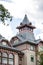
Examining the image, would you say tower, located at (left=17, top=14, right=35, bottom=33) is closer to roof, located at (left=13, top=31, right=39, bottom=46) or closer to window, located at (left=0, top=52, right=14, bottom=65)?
roof, located at (left=13, top=31, right=39, bottom=46)

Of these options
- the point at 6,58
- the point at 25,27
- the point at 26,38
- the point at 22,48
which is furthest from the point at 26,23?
the point at 6,58

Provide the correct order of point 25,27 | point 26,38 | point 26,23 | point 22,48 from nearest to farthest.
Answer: point 22,48 < point 26,38 < point 25,27 < point 26,23

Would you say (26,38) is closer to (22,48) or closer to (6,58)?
(22,48)

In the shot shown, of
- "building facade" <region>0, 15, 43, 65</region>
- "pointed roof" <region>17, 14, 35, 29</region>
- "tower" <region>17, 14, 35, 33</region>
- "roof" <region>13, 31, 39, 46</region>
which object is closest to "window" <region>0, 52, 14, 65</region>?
"building facade" <region>0, 15, 43, 65</region>

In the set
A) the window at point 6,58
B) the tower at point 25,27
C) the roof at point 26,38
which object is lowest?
the window at point 6,58

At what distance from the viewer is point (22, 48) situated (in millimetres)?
55062

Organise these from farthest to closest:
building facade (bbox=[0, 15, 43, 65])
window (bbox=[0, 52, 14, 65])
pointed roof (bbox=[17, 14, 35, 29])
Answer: pointed roof (bbox=[17, 14, 35, 29]) < building facade (bbox=[0, 15, 43, 65]) < window (bbox=[0, 52, 14, 65])

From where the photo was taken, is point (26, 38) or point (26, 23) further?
point (26, 23)

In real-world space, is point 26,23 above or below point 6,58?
above

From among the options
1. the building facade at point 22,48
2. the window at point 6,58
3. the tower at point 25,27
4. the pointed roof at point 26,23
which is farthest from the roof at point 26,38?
the window at point 6,58

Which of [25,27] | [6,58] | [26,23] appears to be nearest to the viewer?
[6,58]

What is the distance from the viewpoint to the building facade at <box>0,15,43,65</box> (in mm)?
50297

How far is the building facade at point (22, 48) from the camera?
5030cm

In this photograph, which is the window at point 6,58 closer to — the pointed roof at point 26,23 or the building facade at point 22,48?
the building facade at point 22,48
